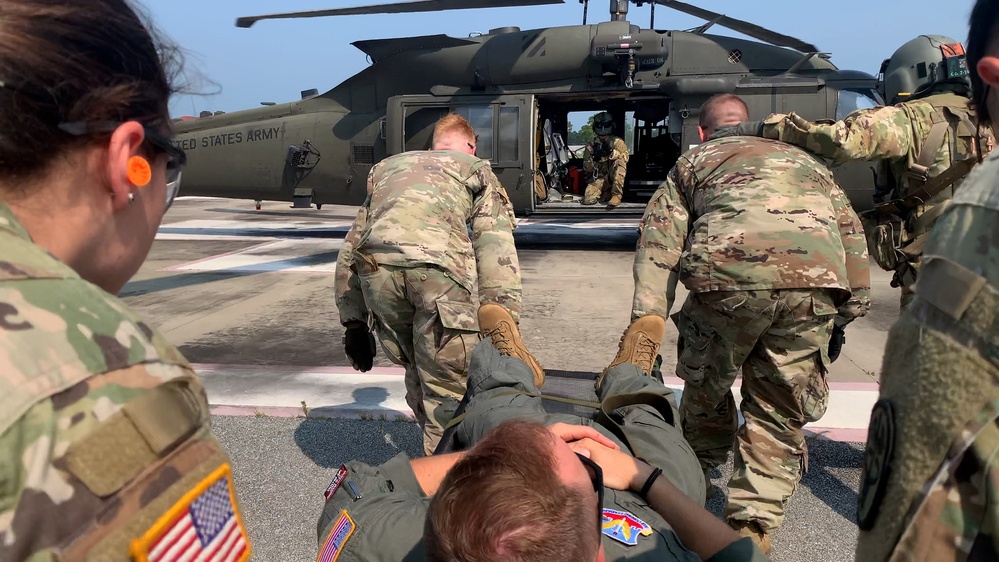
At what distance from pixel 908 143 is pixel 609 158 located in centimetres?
780

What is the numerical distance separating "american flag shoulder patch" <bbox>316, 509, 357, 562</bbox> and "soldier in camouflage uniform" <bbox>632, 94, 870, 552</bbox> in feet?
5.12

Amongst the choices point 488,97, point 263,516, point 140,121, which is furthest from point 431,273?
point 488,97

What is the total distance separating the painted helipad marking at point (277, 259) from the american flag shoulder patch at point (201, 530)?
8.18m

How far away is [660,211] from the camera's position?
2.99 meters

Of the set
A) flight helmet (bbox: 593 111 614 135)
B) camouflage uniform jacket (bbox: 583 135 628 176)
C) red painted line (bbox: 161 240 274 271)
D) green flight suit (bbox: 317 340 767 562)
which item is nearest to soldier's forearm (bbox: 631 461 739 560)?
green flight suit (bbox: 317 340 767 562)

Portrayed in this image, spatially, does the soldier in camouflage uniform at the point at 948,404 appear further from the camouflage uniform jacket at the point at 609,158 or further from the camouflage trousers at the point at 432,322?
the camouflage uniform jacket at the point at 609,158

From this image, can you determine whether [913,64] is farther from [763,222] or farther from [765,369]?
[765,369]

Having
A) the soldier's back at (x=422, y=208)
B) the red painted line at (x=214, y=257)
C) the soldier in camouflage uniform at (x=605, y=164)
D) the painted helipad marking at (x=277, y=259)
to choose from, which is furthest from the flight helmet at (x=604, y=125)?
Answer: the soldier's back at (x=422, y=208)

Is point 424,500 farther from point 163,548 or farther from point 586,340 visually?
point 586,340

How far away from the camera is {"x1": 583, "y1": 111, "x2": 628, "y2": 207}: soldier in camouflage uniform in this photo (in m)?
10.5

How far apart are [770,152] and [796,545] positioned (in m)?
1.58

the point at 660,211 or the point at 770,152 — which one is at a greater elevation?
the point at 770,152

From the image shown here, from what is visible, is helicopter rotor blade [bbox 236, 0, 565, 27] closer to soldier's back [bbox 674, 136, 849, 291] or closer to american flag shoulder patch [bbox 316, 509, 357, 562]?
soldier's back [bbox 674, 136, 849, 291]

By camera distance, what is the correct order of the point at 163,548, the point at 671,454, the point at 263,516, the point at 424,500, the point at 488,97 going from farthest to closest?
the point at 488,97
the point at 263,516
the point at 671,454
the point at 424,500
the point at 163,548
